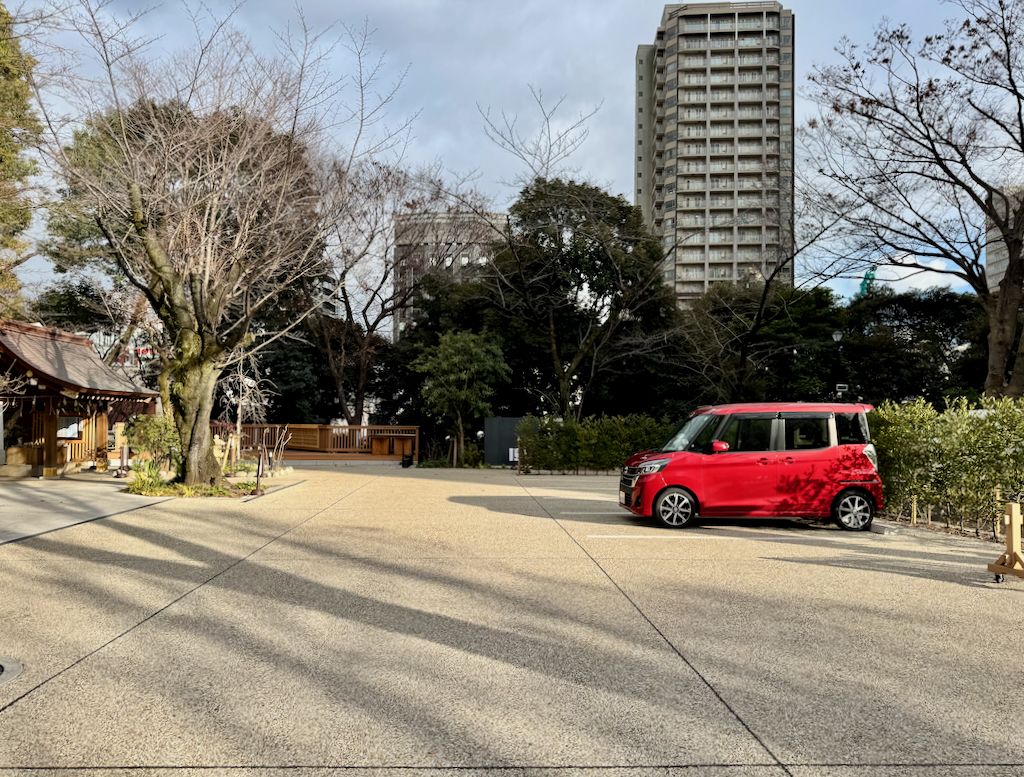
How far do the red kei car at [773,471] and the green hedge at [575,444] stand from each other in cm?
1611

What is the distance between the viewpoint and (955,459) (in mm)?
11461

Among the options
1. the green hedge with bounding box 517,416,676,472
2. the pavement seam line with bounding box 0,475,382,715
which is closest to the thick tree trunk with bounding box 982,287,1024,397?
the green hedge with bounding box 517,416,676,472

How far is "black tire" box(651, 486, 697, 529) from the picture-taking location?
37.7ft

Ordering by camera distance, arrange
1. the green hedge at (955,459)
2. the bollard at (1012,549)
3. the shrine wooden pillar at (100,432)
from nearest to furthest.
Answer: the bollard at (1012,549) → the green hedge at (955,459) → the shrine wooden pillar at (100,432)

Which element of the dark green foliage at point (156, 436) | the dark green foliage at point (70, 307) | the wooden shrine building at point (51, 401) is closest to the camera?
the dark green foliage at point (156, 436)

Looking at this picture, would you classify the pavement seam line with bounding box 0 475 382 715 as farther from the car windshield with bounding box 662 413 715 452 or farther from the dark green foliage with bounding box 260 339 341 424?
the dark green foliage with bounding box 260 339 341 424

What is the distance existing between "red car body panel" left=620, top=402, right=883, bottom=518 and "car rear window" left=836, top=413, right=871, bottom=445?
0.30ft

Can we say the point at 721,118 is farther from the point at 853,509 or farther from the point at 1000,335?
the point at 853,509

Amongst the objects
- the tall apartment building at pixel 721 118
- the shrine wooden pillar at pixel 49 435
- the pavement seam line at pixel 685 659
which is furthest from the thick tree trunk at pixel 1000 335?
the tall apartment building at pixel 721 118

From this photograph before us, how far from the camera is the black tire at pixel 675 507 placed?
11492 millimetres

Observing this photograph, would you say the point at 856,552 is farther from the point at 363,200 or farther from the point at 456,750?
the point at 363,200

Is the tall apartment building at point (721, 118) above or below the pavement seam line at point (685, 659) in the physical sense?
above

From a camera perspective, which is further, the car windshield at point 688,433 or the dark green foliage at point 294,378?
the dark green foliage at point 294,378

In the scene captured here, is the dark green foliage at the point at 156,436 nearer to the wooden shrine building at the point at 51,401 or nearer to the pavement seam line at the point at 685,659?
the wooden shrine building at the point at 51,401
